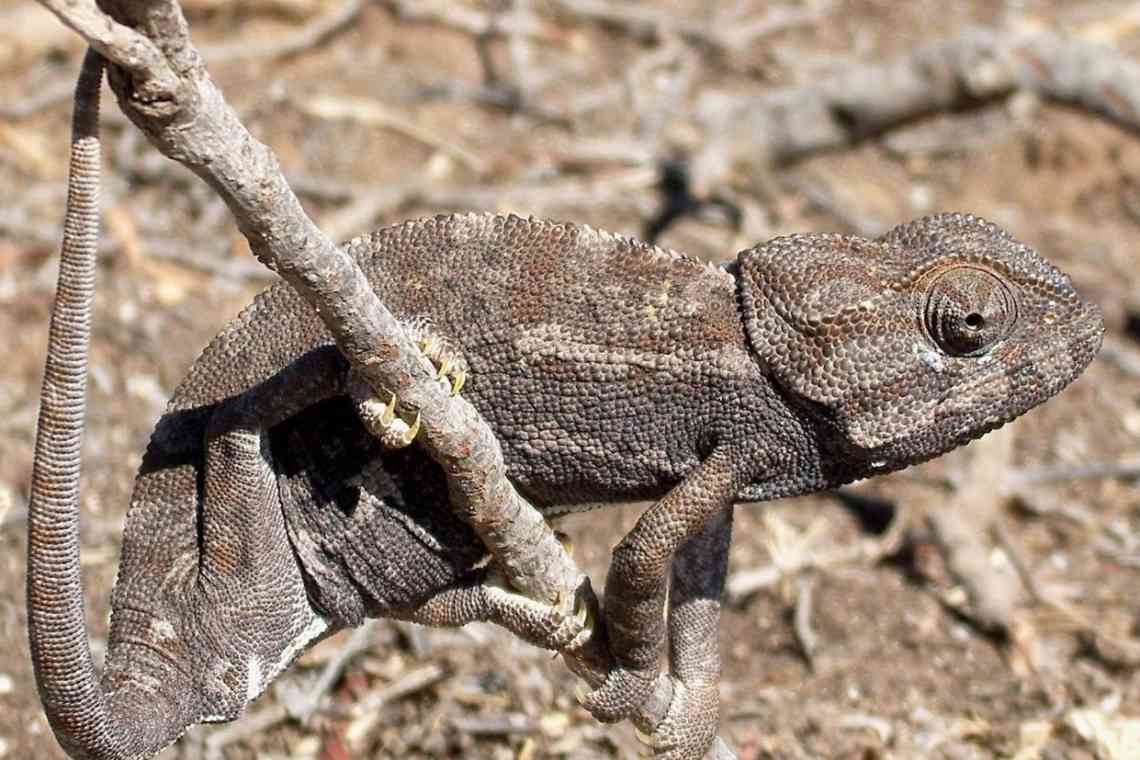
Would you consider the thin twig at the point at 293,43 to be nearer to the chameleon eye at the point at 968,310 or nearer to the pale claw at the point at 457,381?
the pale claw at the point at 457,381

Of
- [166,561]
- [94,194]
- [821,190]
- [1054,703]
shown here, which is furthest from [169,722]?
[821,190]

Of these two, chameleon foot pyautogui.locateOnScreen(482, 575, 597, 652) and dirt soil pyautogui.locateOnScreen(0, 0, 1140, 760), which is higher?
chameleon foot pyautogui.locateOnScreen(482, 575, 597, 652)

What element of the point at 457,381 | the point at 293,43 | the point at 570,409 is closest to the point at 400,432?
the point at 457,381

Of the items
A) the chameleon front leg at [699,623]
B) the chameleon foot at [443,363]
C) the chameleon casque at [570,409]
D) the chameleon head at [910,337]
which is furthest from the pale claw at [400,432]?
the chameleon front leg at [699,623]

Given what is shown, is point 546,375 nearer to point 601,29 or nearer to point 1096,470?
point 1096,470

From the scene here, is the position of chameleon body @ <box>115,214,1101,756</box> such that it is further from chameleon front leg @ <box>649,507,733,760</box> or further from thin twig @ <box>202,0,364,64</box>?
thin twig @ <box>202,0,364,64</box>

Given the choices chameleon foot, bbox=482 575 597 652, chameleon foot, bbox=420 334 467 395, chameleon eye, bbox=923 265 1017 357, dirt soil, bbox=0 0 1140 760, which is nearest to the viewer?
chameleon foot, bbox=420 334 467 395

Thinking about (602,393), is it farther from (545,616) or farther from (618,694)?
(618,694)

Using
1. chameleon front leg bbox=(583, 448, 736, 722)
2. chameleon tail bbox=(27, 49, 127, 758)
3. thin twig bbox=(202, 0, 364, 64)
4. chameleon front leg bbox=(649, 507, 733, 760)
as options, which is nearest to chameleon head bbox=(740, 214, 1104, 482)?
chameleon front leg bbox=(583, 448, 736, 722)
